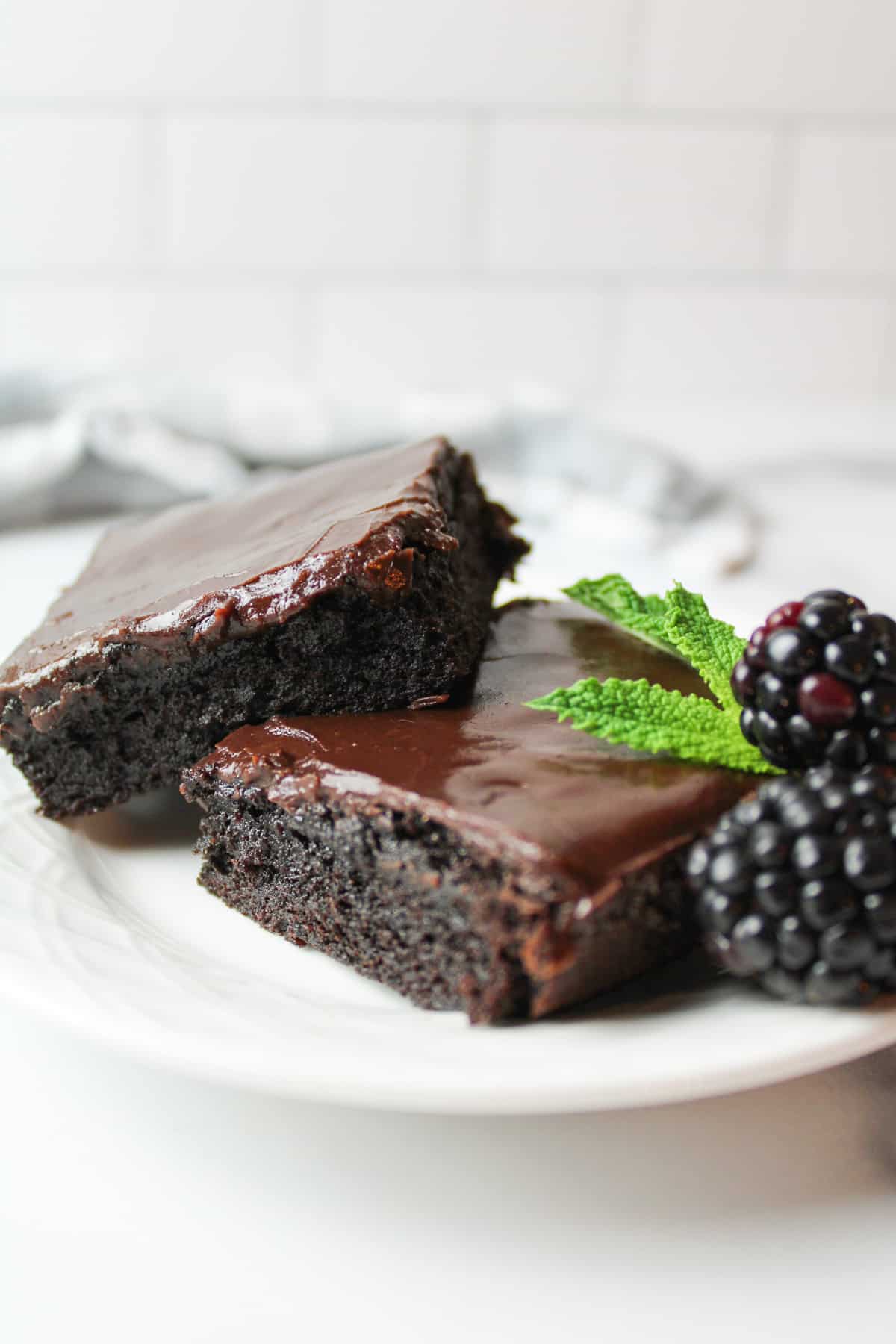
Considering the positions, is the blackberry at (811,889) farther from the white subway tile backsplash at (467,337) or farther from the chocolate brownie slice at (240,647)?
the white subway tile backsplash at (467,337)

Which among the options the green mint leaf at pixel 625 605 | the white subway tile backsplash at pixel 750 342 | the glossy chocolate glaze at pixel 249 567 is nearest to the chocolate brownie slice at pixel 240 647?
the glossy chocolate glaze at pixel 249 567

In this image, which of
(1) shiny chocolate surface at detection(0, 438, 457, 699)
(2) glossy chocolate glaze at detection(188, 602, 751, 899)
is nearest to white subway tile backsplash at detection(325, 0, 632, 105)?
(1) shiny chocolate surface at detection(0, 438, 457, 699)

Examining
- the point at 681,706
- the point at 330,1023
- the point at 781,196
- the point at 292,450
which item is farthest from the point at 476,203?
the point at 330,1023

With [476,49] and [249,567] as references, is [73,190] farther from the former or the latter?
[249,567]

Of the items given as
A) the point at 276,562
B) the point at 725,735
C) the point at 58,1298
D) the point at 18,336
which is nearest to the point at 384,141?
the point at 18,336

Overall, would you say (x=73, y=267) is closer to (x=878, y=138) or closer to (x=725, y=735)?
(x=878, y=138)

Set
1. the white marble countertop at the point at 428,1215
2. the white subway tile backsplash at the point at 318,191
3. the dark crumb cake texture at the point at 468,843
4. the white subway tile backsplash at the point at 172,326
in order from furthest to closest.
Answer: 1. the white subway tile backsplash at the point at 172,326
2. the white subway tile backsplash at the point at 318,191
3. the dark crumb cake texture at the point at 468,843
4. the white marble countertop at the point at 428,1215
